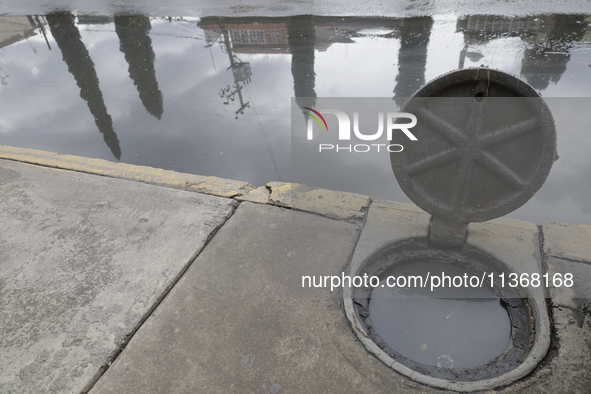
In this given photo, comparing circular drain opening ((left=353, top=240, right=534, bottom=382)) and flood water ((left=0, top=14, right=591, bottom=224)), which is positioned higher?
flood water ((left=0, top=14, right=591, bottom=224))

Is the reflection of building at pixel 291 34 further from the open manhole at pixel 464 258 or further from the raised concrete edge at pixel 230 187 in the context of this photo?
the open manhole at pixel 464 258

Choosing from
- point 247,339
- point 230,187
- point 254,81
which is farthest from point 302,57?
point 247,339

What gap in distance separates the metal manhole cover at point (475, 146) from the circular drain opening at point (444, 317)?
39 cm

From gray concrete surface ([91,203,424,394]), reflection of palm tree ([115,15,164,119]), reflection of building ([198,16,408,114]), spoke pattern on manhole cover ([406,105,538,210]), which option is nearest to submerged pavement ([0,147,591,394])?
gray concrete surface ([91,203,424,394])

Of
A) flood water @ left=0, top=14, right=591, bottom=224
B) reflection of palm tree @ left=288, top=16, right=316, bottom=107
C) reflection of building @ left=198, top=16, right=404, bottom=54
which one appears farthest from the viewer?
reflection of building @ left=198, top=16, right=404, bottom=54

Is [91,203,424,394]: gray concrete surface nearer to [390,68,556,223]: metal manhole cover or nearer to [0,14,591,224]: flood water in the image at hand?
[390,68,556,223]: metal manhole cover

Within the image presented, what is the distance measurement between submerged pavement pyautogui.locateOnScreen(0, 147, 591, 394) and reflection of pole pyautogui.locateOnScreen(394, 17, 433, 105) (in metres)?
2.65

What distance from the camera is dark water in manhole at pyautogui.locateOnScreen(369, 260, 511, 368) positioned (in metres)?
2.01

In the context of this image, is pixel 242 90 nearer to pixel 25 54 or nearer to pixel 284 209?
pixel 284 209

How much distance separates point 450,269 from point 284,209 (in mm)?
1315

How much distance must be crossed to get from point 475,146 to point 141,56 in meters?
6.57

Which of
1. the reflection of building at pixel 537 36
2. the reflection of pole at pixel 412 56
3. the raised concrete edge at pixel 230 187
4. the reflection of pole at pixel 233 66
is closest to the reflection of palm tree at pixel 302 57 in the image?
the reflection of pole at pixel 233 66

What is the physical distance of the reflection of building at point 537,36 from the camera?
5008 millimetres

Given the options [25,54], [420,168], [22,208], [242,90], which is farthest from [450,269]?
[25,54]
